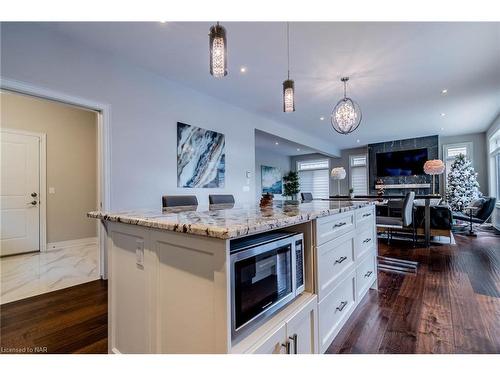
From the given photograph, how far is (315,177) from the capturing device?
31.9 ft

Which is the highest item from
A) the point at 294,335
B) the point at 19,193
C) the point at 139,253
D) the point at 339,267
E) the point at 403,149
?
the point at 403,149

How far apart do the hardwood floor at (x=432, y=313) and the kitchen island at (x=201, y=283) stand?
24 centimetres

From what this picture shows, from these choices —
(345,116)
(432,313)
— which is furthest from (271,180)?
(432,313)

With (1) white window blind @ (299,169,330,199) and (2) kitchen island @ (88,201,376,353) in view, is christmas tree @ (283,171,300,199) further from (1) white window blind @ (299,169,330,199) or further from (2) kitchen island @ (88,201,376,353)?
(2) kitchen island @ (88,201,376,353)

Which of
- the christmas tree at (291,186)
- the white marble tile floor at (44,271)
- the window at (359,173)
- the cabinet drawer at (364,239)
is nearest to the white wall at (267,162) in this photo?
the christmas tree at (291,186)

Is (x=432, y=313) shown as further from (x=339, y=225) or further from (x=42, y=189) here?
(x=42, y=189)

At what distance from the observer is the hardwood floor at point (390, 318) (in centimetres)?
155

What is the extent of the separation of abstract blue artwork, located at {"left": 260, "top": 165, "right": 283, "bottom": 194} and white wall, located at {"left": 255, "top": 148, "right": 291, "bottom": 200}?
0.15 metres

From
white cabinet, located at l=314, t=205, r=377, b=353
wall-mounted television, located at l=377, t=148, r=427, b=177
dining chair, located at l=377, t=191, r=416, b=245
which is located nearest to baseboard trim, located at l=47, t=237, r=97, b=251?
white cabinet, located at l=314, t=205, r=377, b=353

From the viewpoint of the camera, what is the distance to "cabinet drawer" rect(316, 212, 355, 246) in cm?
→ 134

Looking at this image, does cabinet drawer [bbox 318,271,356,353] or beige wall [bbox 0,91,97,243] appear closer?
cabinet drawer [bbox 318,271,356,353]

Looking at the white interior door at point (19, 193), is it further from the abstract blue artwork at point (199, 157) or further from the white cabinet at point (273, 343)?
the white cabinet at point (273, 343)

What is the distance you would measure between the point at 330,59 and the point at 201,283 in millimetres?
2945
